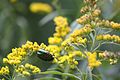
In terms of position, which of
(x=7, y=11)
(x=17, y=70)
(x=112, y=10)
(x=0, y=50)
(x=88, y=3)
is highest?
(x=7, y=11)

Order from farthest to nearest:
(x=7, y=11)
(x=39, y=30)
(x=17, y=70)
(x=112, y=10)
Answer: (x=39, y=30) < (x=7, y=11) < (x=112, y=10) < (x=17, y=70)

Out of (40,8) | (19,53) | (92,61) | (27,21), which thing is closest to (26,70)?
(19,53)

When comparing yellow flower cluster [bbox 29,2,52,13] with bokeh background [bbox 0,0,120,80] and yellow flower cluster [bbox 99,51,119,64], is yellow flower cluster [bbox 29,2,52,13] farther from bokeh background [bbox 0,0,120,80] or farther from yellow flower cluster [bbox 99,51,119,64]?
yellow flower cluster [bbox 99,51,119,64]

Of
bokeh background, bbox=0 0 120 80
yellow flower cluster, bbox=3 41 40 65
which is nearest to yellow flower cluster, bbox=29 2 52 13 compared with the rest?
bokeh background, bbox=0 0 120 80

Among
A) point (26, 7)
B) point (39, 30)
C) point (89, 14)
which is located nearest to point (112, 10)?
point (39, 30)

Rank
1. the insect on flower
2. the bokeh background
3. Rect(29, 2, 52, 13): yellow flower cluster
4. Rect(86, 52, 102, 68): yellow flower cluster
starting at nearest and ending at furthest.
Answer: Rect(86, 52, 102, 68): yellow flower cluster
the insect on flower
the bokeh background
Rect(29, 2, 52, 13): yellow flower cluster

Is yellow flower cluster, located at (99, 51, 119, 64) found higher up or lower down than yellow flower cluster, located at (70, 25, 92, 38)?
lower down

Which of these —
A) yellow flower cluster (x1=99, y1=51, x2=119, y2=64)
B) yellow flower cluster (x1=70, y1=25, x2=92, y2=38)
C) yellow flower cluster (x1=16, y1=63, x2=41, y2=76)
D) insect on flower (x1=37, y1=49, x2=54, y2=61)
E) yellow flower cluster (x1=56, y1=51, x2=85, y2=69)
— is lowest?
yellow flower cluster (x1=16, y1=63, x2=41, y2=76)

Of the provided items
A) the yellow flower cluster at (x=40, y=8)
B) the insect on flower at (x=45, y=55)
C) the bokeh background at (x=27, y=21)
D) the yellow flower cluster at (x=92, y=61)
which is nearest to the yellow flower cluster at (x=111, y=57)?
the yellow flower cluster at (x=92, y=61)

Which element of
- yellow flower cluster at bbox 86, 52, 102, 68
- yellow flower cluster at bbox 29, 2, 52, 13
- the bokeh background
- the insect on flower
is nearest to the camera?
yellow flower cluster at bbox 86, 52, 102, 68

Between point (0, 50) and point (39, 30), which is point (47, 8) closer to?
point (39, 30)

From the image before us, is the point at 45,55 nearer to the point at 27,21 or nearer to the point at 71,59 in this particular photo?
the point at 71,59
